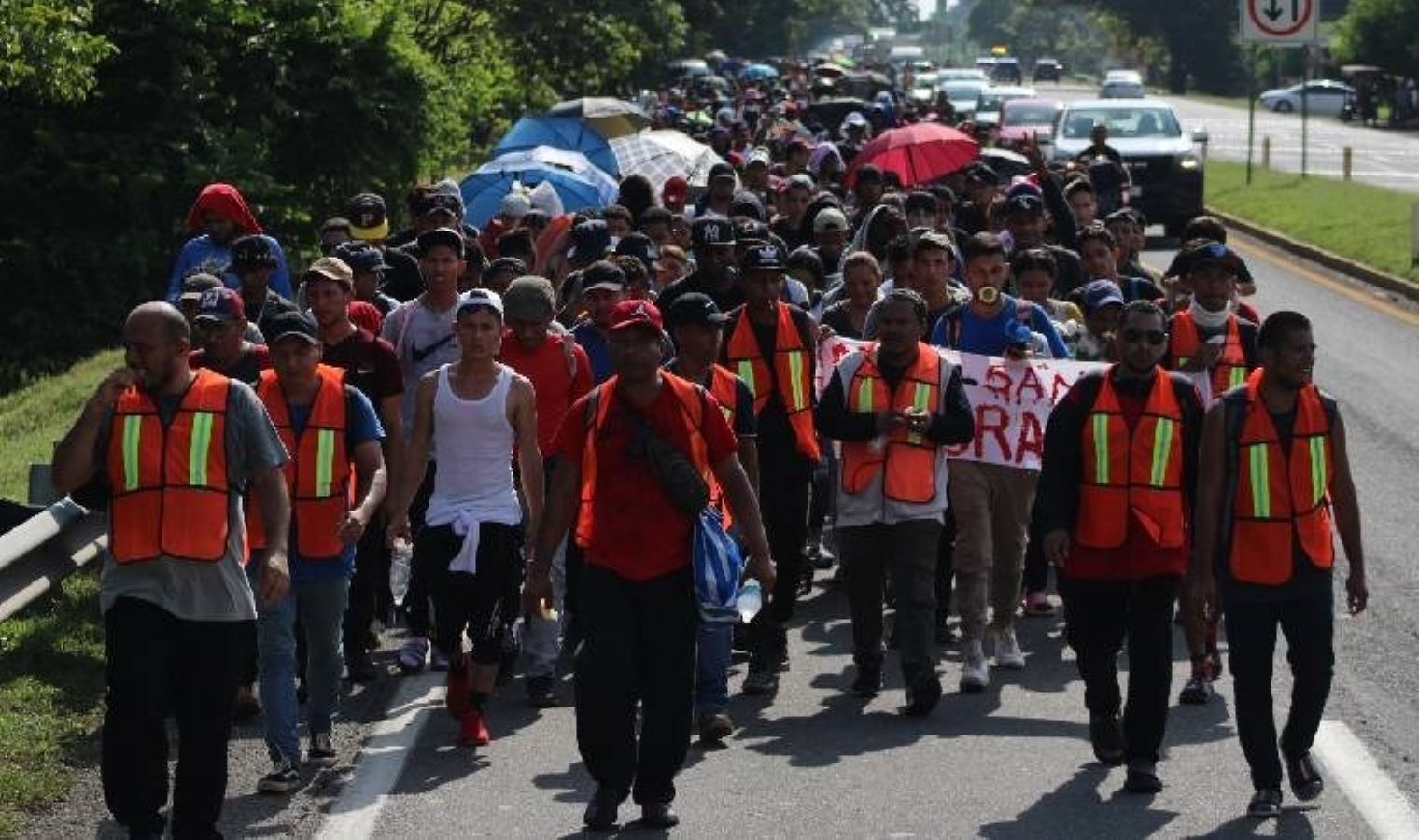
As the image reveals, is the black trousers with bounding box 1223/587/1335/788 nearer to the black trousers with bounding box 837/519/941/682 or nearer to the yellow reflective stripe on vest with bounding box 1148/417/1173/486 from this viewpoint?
the yellow reflective stripe on vest with bounding box 1148/417/1173/486

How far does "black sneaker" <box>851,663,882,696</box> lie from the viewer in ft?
36.1

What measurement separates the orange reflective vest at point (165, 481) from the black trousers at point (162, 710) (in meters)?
0.20

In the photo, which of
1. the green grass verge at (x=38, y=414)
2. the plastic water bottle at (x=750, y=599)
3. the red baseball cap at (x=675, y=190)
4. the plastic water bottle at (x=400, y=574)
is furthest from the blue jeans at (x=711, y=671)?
the red baseball cap at (x=675, y=190)

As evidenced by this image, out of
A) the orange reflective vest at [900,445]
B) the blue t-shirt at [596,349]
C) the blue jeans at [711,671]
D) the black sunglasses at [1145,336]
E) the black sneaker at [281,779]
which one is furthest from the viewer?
the blue t-shirt at [596,349]

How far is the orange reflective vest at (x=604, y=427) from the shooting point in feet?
29.1

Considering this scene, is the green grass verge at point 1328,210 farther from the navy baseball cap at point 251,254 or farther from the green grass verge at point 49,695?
the green grass verge at point 49,695

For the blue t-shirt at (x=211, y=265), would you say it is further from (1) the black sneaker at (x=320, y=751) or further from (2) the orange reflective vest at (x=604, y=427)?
(2) the orange reflective vest at (x=604, y=427)

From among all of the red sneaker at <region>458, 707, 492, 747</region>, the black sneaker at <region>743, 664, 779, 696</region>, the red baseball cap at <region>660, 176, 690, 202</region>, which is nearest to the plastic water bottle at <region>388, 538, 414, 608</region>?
the black sneaker at <region>743, 664, 779, 696</region>

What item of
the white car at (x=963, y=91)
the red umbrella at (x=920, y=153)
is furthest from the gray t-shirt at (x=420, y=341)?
the white car at (x=963, y=91)

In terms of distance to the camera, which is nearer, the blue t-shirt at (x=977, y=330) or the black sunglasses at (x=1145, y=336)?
the black sunglasses at (x=1145, y=336)

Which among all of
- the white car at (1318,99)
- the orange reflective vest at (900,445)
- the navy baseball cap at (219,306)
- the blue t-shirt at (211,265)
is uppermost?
the navy baseball cap at (219,306)

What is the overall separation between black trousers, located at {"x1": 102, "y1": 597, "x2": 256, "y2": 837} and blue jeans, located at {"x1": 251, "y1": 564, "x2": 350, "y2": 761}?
1048 mm

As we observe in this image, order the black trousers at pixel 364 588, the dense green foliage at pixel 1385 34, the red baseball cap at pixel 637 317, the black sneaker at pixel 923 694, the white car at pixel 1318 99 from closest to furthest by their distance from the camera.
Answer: the red baseball cap at pixel 637 317 < the black sneaker at pixel 923 694 < the black trousers at pixel 364 588 < the dense green foliage at pixel 1385 34 < the white car at pixel 1318 99

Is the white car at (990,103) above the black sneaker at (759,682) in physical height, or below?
below
